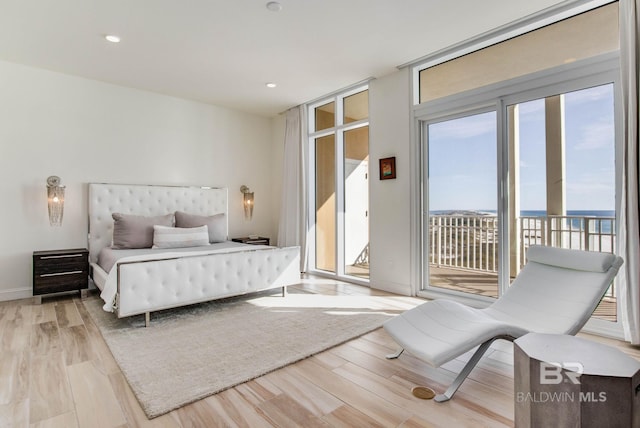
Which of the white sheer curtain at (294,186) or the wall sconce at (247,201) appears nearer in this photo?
the white sheer curtain at (294,186)

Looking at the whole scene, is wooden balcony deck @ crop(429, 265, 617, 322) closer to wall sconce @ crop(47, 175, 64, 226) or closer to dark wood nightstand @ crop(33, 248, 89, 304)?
dark wood nightstand @ crop(33, 248, 89, 304)

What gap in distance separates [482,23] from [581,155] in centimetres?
152

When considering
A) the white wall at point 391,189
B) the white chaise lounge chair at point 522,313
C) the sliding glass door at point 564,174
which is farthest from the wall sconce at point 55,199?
the sliding glass door at point 564,174

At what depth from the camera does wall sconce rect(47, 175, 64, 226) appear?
404 cm

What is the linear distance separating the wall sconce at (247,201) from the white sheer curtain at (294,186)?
54 centimetres

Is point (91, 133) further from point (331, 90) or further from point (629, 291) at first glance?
point (629, 291)

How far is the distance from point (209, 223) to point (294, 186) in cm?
158

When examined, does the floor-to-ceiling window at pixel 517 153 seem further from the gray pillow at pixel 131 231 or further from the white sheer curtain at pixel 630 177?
the gray pillow at pixel 131 231

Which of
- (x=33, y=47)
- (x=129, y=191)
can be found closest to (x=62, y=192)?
(x=129, y=191)

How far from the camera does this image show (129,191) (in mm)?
4598

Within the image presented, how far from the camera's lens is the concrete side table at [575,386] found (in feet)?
4.01

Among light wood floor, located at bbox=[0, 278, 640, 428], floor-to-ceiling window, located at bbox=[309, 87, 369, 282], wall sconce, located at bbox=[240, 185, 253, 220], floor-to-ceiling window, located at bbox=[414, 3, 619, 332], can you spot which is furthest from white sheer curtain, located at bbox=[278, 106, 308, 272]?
light wood floor, located at bbox=[0, 278, 640, 428]

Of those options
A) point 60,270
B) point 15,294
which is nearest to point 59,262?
point 60,270

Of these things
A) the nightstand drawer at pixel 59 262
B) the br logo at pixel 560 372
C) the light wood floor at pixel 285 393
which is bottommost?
the light wood floor at pixel 285 393
